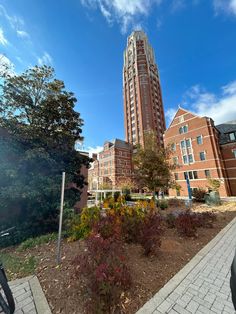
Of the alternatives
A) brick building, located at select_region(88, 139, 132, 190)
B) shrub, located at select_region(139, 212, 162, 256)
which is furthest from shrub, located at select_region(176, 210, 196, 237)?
brick building, located at select_region(88, 139, 132, 190)

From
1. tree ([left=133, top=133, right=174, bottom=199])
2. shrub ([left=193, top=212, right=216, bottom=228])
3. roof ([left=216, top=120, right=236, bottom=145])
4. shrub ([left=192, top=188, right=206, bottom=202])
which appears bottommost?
shrub ([left=193, top=212, right=216, bottom=228])

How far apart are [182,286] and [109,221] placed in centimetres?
241

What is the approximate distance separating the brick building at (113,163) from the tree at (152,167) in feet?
111

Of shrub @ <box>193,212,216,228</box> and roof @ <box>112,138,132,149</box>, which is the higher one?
roof @ <box>112,138,132,149</box>

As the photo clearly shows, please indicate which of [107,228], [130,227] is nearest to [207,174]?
[130,227]

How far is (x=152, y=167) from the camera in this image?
12.5m

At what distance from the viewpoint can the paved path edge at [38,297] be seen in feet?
7.74

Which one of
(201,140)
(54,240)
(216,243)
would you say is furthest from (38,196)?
(201,140)

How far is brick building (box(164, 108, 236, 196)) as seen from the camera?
76.1 ft

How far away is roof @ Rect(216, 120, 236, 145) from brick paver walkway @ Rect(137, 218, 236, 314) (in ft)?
85.5

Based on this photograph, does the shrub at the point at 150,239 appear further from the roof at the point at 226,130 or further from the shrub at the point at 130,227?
the roof at the point at 226,130

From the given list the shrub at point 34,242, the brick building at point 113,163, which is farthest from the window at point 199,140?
the brick building at point 113,163

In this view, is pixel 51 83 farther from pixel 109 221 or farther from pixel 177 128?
pixel 177 128

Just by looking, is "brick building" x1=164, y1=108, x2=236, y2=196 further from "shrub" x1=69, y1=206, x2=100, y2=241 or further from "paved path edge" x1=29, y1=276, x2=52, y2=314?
"paved path edge" x1=29, y1=276, x2=52, y2=314
